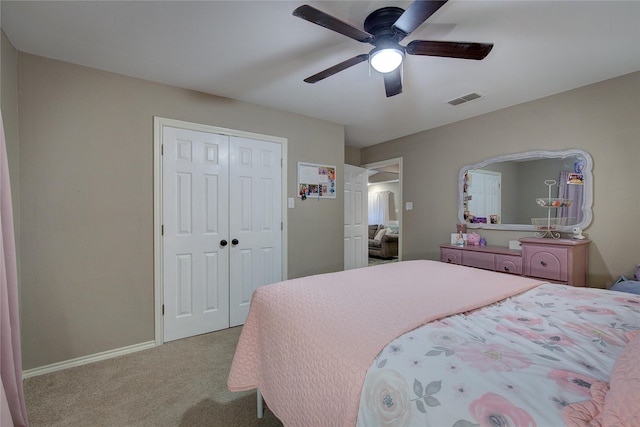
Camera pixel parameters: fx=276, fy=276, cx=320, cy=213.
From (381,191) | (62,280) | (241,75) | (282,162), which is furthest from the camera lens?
(381,191)

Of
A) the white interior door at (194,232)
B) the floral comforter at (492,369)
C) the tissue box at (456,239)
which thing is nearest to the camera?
the floral comforter at (492,369)

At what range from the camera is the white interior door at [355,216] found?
4344 mm

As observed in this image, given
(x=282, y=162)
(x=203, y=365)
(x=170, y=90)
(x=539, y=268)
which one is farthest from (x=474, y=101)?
(x=203, y=365)

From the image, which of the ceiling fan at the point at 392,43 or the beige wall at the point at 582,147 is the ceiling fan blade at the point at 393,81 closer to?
the ceiling fan at the point at 392,43

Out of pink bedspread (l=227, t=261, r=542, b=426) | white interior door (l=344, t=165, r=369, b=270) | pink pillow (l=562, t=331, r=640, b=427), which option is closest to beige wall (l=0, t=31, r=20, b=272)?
pink bedspread (l=227, t=261, r=542, b=426)

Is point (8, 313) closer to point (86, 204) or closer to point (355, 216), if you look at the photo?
point (86, 204)

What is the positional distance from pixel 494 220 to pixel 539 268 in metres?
0.84

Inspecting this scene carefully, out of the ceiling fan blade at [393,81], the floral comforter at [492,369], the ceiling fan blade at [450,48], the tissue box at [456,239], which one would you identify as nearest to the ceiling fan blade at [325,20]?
the ceiling fan blade at [450,48]

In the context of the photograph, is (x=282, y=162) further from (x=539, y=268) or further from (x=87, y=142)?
(x=539, y=268)

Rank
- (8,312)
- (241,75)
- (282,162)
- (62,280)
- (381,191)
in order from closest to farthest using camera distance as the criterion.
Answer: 1. (8,312)
2. (62,280)
3. (241,75)
4. (282,162)
5. (381,191)

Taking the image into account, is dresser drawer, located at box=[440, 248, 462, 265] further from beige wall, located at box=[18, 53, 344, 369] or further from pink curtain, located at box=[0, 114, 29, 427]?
pink curtain, located at box=[0, 114, 29, 427]

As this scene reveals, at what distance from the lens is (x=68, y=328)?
2.15m

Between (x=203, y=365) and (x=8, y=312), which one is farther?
(x=203, y=365)

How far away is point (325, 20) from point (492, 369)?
5.15 ft
